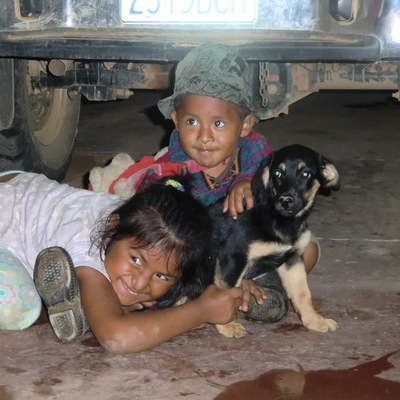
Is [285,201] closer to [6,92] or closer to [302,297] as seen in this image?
[302,297]

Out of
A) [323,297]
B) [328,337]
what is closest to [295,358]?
[328,337]

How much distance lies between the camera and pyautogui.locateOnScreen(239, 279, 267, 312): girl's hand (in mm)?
3468

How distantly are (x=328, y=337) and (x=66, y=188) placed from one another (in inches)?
48.2

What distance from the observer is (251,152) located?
4.00m

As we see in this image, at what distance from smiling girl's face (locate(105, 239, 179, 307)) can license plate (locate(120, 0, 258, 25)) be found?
116 cm

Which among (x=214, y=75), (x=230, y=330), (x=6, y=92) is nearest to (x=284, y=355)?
(x=230, y=330)

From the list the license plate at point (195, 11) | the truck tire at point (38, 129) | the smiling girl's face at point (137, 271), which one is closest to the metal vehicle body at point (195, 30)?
the license plate at point (195, 11)

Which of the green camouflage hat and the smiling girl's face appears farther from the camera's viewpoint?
the green camouflage hat

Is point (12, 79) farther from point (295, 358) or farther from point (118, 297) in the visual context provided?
point (295, 358)

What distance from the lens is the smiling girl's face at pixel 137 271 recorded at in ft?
10.3

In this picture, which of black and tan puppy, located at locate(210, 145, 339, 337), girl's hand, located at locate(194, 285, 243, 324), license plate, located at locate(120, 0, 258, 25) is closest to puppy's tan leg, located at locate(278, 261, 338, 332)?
black and tan puppy, located at locate(210, 145, 339, 337)

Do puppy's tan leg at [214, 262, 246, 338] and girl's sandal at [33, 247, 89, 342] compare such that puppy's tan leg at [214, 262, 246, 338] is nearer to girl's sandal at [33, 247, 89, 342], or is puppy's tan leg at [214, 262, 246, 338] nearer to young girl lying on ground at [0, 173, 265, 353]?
young girl lying on ground at [0, 173, 265, 353]

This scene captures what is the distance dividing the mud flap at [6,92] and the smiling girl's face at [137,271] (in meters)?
1.50

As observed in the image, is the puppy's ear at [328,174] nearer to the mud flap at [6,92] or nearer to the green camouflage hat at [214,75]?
the green camouflage hat at [214,75]
